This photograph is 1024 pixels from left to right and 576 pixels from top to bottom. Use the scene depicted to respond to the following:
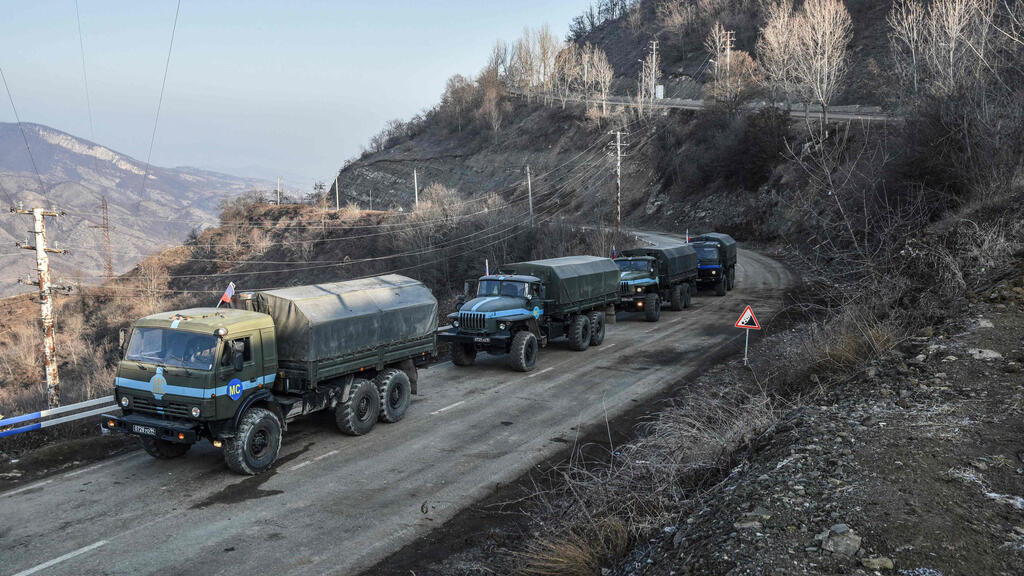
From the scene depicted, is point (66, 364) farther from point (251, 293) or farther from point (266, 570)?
point (266, 570)

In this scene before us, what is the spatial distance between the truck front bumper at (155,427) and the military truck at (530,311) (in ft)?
26.8

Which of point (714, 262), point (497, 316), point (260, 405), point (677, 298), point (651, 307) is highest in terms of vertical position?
point (714, 262)

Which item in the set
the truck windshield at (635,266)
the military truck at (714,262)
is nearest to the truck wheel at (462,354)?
the truck windshield at (635,266)

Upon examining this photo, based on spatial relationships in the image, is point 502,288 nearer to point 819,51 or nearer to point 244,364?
point 244,364

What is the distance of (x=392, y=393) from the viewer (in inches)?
496

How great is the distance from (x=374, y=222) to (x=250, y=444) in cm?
6052

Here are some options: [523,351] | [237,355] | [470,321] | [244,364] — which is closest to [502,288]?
[470,321]

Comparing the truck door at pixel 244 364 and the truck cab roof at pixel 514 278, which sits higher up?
the truck cab roof at pixel 514 278

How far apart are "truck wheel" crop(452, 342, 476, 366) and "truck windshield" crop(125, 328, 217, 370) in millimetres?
8165

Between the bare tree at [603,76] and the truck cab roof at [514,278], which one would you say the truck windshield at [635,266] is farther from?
the bare tree at [603,76]

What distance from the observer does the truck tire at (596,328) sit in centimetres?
1967

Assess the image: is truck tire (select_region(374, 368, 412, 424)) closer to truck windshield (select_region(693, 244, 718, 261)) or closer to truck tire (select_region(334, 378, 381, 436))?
truck tire (select_region(334, 378, 381, 436))

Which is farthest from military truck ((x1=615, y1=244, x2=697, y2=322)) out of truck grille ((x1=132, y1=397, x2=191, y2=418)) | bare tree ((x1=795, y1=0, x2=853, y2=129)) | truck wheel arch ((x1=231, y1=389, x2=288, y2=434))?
bare tree ((x1=795, y1=0, x2=853, y2=129))

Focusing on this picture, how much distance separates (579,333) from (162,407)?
11914 mm
